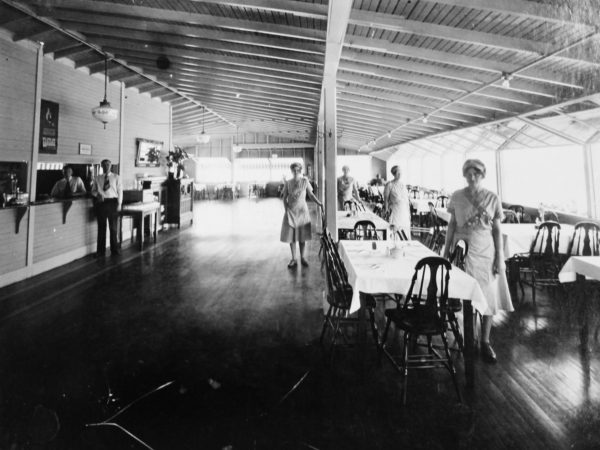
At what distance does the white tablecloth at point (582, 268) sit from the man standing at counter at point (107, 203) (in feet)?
23.9

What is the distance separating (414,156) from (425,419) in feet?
57.5

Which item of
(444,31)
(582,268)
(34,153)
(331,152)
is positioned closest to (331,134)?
(331,152)

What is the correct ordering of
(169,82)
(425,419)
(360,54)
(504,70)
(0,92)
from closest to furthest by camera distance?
1. (425,419)
2. (0,92)
3. (504,70)
4. (360,54)
5. (169,82)

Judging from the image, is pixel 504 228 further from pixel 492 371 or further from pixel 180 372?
pixel 180 372

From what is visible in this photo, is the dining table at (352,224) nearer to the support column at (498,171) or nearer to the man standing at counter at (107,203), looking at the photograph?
the man standing at counter at (107,203)

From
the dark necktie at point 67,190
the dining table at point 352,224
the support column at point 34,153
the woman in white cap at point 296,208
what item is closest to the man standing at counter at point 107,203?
the dark necktie at point 67,190

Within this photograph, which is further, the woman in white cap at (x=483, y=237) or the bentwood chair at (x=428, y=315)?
the woman in white cap at (x=483, y=237)

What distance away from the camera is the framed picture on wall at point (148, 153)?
30.1 ft

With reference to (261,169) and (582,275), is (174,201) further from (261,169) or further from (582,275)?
(261,169)

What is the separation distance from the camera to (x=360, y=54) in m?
6.16

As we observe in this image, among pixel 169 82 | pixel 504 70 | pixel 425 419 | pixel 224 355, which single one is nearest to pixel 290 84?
pixel 169 82

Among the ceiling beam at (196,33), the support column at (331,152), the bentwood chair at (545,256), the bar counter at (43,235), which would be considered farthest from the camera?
the ceiling beam at (196,33)

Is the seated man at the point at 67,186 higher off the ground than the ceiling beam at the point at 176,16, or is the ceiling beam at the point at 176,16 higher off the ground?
the ceiling beam at the point at 176,16

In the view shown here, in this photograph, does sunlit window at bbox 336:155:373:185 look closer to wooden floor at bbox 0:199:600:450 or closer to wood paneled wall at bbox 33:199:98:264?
wood paneled wall at bbox 33:199:98:264
